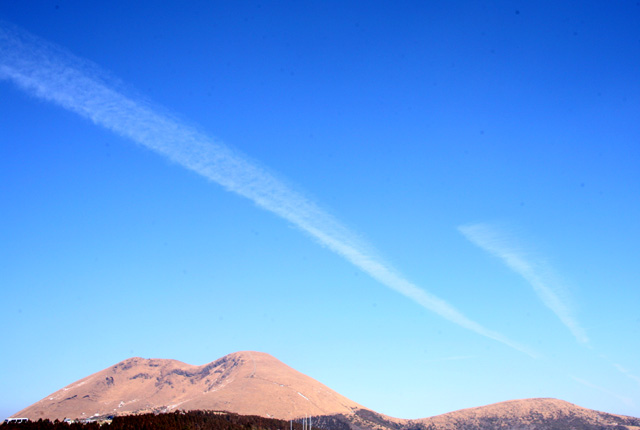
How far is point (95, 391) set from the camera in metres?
118

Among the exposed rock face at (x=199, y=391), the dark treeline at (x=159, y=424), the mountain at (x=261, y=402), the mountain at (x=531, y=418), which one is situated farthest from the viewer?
the exposed rock face at (x=199, y=391)

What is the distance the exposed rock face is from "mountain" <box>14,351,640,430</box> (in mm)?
193

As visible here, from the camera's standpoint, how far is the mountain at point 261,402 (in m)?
94.0

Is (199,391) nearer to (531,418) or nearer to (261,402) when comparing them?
(261,402)

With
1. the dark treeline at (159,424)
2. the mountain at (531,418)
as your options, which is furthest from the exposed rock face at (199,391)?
the dark treeline at (159,424)

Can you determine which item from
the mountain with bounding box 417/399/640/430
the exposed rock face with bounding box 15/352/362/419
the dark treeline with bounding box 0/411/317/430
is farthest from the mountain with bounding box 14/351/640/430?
the dark treeline with bounding box 0/411/317/430

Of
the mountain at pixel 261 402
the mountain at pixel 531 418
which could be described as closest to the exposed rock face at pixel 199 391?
the mountain at pixel 261 402

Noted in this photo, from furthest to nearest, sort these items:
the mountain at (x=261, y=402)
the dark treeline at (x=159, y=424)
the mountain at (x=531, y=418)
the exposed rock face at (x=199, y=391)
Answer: the exposed rock face at (x=199, y=391) < the mountain at (x=531, y=418) < the mountain at (x=261, y=402) < the dark treeline at (x=159, y=424)

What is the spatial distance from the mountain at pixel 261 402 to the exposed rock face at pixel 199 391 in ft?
0.63

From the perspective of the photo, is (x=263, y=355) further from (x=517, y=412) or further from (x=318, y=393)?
(x=517, y=412)

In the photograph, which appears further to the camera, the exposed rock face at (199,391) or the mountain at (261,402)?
the exposed rock face at (199,391)

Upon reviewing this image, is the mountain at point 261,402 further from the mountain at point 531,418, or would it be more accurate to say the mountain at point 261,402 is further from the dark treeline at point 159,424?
the dark treeline at point 159,424

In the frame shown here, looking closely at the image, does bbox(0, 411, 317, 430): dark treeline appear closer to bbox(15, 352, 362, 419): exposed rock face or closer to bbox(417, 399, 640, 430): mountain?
bbox(15, 352, 362, 419): exposed rock face

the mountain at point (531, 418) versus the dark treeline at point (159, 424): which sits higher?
the mountain at point (531, 418)
